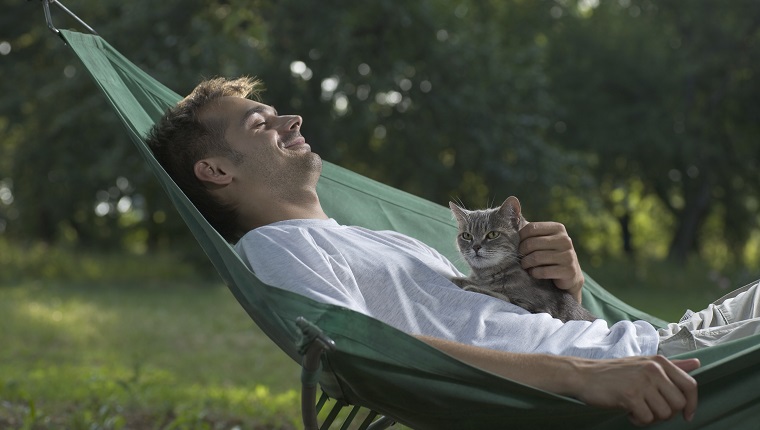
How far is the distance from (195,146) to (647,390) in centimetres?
154

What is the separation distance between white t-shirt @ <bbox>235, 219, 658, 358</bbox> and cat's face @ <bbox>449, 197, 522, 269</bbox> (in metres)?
0.35

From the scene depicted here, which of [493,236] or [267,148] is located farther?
[493,236]

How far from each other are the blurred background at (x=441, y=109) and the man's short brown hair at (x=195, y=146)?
24.5 ft

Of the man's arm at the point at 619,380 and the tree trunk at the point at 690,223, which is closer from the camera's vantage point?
the man's arm at the point at 619,380

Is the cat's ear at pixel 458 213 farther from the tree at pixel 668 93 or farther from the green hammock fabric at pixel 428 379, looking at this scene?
the tree at pixel 668 93

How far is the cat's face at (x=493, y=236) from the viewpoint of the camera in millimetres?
2652

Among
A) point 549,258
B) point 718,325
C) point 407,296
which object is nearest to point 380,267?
point 407,296

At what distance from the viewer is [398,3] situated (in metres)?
12.8

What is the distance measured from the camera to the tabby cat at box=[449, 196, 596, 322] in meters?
2.42

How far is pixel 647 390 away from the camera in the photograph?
162 centimetres

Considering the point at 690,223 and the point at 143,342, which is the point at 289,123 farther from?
the point at 690,223

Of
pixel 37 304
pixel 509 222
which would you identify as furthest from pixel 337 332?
pixel 37 304

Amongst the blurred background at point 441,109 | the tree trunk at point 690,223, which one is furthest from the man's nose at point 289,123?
the tree trunk at point 690,223

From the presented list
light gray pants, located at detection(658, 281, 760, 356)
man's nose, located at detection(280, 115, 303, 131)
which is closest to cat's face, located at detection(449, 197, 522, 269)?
light gray pants, located at detection(658, 281, 760, 356)
